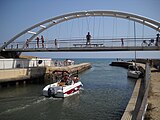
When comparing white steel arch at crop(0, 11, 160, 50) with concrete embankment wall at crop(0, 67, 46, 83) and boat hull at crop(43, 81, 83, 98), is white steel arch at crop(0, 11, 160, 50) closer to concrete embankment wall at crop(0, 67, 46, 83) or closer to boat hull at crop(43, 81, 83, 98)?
concrete embankment wall at crop(0, 67, 46, 83)

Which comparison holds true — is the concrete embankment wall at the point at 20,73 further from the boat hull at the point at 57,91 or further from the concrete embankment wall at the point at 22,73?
the boat hull at the point at 57,91

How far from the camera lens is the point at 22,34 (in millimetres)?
43125

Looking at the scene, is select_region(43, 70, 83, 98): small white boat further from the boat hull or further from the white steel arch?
the white steel arch

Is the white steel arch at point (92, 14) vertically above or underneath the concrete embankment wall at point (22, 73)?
above

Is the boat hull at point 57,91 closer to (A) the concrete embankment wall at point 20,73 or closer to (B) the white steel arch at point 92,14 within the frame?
(A) the concrete embankment wall at point 20,73

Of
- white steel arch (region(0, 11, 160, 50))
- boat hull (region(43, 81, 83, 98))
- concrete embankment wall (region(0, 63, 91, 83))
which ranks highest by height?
white steel arch (region(0, 11, 160, 50))

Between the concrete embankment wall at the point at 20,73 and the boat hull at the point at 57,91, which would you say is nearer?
the boat hull at the point at 57,91

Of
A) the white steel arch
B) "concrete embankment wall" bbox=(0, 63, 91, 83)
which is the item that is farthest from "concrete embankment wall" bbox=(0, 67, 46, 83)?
the white steel arch

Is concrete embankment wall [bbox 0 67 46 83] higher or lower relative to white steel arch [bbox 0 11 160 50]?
lower

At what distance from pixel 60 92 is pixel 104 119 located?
24.7 feet

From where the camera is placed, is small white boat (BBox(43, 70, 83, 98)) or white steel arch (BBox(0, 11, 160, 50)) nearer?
small white boat (BBox(43, 70, 83, 98))

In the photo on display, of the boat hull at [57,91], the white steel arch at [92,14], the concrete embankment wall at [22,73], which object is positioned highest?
the white steel arch at [92,14]

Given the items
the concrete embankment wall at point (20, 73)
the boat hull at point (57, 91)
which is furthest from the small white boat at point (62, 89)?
the concrete embankment wall at point (20, 73)

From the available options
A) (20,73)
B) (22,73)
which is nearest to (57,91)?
(20,73)
